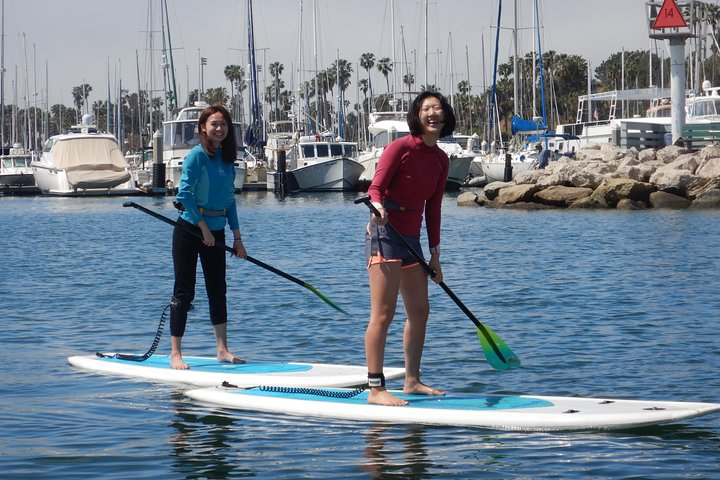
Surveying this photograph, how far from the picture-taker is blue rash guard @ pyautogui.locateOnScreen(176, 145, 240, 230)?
8.41 m

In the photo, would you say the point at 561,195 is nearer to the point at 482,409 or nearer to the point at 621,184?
the point at 621,184

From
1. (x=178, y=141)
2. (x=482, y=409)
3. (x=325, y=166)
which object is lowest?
(x=482, y=409)

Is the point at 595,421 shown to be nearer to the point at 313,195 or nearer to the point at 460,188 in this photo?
the point at 313,195

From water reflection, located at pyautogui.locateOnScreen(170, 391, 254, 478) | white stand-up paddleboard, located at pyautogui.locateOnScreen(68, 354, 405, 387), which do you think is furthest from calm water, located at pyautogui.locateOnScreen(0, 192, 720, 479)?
white stand-up paddleboard, located at pyautogui.locateOnScreen(68, 354, 405, 387)

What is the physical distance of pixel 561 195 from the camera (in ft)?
131

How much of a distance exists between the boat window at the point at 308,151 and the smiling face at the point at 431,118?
50.3 m

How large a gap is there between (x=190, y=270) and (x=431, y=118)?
2.54 meters

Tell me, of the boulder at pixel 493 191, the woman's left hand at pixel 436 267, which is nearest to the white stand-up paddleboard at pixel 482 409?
the woman's left hand at pixel 436 267

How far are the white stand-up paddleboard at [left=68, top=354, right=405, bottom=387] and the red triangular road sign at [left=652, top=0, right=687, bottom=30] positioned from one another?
39.1m

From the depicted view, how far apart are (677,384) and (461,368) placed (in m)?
1.77

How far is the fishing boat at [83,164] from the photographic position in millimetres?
53156

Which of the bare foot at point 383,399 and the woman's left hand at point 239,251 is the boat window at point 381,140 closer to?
the woman's left hand at point 239,251

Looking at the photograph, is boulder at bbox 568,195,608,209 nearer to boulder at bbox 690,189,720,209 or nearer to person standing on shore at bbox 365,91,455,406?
boulder at bbox 690,189,720,209

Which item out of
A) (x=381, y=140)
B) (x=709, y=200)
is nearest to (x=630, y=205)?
(x=709, y=200)
